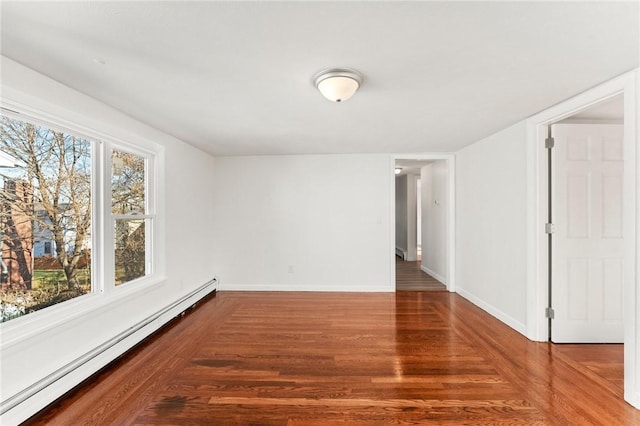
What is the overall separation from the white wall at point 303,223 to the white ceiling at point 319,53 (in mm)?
1903

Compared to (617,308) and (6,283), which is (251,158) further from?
(617,308)

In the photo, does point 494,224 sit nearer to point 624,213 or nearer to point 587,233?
point 587,233

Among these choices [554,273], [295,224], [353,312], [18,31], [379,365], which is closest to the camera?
[18,31]

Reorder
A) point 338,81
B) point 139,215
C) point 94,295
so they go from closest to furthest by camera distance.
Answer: point 338,81, point 94,295, point 139,215

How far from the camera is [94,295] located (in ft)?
8.03

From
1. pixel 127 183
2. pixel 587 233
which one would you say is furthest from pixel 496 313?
pixel 127 183

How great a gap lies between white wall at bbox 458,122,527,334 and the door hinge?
20 cm

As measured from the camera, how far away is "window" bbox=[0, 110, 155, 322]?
73.8 inches

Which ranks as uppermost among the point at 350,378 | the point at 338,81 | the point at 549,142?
the point at 338,81

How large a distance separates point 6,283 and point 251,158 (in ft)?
11.0

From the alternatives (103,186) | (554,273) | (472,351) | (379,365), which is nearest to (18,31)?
(103,186)

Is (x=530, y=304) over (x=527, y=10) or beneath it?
beneath

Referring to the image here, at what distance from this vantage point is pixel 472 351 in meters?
2.63

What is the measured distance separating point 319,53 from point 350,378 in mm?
2343
